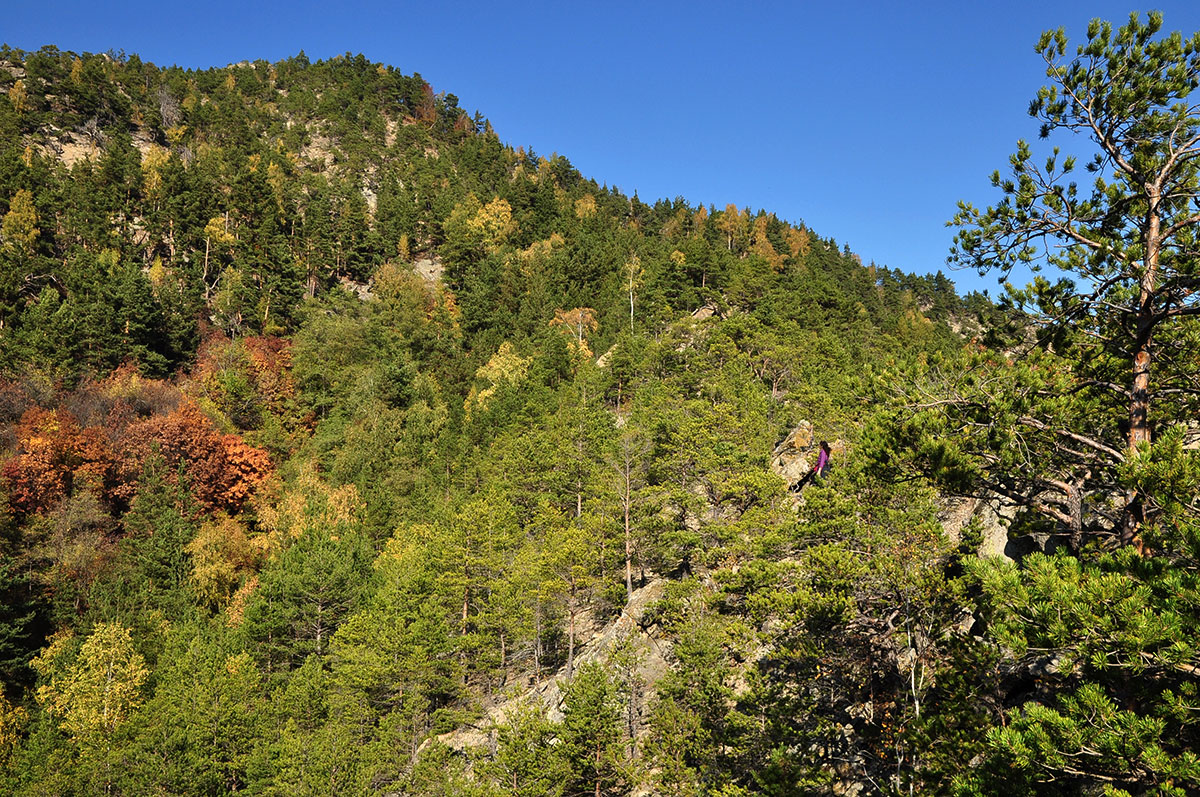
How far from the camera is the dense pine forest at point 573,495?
806 cm

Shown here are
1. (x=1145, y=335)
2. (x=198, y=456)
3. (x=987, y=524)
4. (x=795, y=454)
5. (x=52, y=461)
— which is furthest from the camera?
(x=198, y=456)

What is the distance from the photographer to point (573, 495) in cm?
3528

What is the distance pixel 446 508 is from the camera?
38250 millimetres

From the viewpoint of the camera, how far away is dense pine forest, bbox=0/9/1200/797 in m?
8.06

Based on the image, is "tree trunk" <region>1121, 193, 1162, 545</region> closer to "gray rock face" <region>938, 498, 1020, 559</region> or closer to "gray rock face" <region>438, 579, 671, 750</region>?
"gray rock face" <region>938, 498, 1020, 559</region>

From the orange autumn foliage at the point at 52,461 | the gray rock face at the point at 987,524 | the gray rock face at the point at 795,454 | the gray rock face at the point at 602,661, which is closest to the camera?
the gray rock face at the point at 987,524

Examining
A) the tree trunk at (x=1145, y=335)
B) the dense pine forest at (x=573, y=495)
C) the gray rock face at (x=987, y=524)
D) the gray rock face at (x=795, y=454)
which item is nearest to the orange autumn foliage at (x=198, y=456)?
the dense pine forest at (x=573, y=495)

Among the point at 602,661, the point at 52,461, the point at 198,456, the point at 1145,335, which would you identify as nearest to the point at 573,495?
the point at 602,661

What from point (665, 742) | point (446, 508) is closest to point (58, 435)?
point (446, 508)

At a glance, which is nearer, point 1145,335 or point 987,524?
point 1145,335

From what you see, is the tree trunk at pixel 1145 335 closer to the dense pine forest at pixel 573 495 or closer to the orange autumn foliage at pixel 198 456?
the dense pine forest at pixel 573 495

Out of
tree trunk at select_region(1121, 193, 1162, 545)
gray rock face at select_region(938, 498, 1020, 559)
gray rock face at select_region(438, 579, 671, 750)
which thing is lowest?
gray rock face at select_region(438, 579, 671, 750)

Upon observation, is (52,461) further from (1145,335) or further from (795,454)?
(1145,335)

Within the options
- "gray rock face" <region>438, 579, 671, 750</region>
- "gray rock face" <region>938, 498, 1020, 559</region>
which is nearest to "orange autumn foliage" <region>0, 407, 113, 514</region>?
"gray rock face" <region>438, 579, 671, 750</region>
